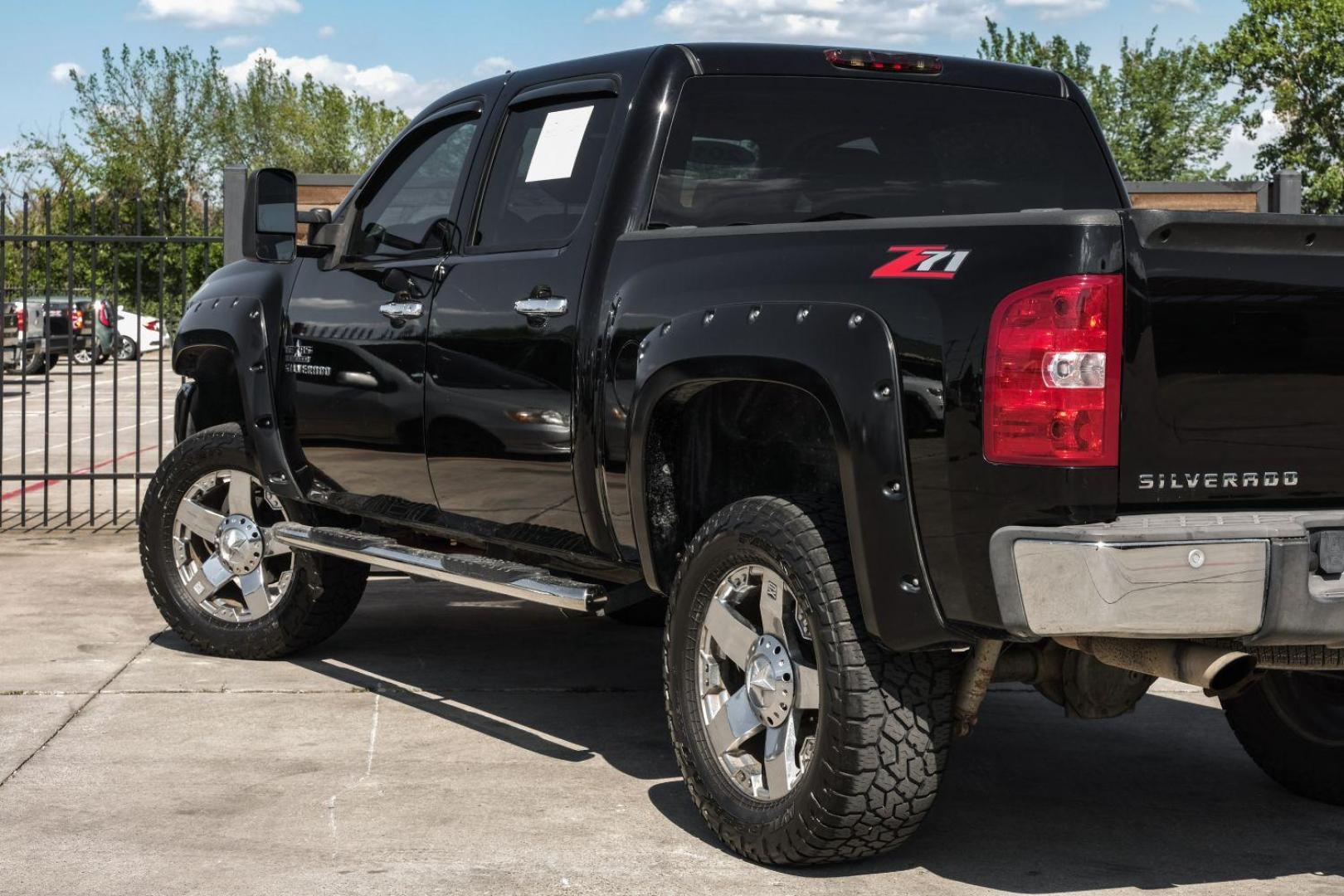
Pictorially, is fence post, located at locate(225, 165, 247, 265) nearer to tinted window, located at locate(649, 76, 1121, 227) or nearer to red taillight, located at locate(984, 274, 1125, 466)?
tinted window, located at locate(649, 76, 1121, 227)

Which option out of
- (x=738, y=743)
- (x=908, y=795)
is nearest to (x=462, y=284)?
(x=738, y=743)

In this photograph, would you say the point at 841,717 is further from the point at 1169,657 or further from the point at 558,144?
the point at 558,144

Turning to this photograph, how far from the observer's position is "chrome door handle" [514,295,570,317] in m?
4.92

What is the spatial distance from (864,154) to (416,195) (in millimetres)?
1702

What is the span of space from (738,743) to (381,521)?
2.22m

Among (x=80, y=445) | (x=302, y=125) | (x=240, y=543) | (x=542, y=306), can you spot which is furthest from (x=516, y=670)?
(x=302, y=125)

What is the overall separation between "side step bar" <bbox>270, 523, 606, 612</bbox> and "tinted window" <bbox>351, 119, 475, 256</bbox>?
39.6 inches

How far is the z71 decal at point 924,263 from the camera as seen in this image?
3.66 m

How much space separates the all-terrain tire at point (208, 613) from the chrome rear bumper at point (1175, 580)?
3.69 m

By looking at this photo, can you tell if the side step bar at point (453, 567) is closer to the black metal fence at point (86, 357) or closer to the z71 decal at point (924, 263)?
the z71 decal at point (924, 263)

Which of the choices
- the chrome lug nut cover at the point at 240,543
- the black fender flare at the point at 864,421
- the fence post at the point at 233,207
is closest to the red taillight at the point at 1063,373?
the black fender flare at the point at 864,421

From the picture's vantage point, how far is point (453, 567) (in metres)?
5.43

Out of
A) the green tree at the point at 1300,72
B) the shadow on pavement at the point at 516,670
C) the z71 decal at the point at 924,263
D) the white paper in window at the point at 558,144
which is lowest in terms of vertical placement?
the shadow on pavement at the point at 516,670

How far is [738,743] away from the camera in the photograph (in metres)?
4.33
